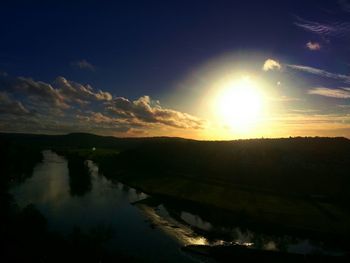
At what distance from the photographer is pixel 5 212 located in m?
63.7

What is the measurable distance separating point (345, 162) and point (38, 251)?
135m

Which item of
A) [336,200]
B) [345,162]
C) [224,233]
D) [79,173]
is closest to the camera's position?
[224,233]

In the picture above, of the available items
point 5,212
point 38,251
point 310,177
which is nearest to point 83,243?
point 38,251

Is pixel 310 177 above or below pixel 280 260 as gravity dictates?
above

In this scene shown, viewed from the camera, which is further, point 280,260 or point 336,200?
point 336,200

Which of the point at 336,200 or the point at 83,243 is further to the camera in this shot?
the point at 336,200

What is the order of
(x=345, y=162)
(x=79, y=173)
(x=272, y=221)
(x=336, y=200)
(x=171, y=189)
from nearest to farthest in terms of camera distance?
(x=272, y=221) → (x=336, y=200) → (x=171, y=189) → (x=345, y=162) → (x=79, y=173)

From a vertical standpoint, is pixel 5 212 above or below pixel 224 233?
above

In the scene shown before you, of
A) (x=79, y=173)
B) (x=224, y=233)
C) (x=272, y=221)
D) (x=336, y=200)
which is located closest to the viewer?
(x=224, y=233)

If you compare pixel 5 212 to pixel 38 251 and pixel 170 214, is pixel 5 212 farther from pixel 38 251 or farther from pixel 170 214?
pixel 170 214

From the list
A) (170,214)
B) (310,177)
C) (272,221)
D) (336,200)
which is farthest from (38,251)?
(310,177)

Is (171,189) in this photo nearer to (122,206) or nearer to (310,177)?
(122,206)

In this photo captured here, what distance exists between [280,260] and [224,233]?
58.4 ft

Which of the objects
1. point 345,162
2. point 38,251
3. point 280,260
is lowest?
point 280,260
